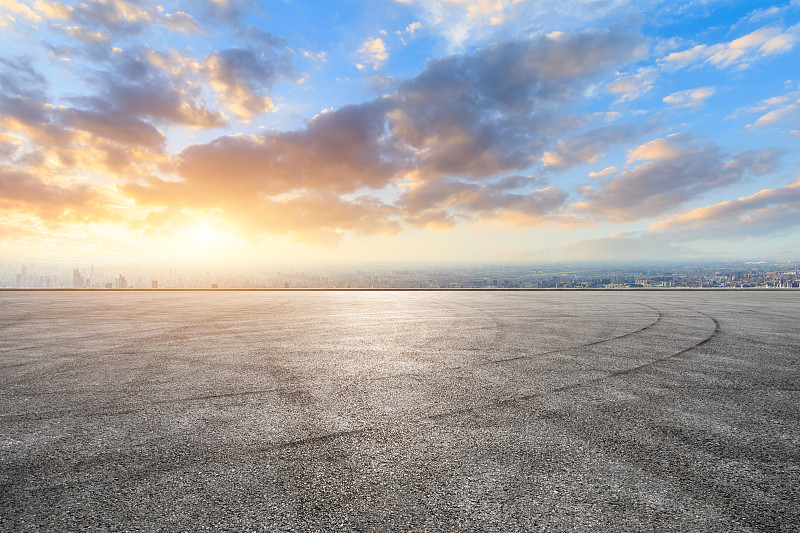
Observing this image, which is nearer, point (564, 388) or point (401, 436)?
point (401, 436)

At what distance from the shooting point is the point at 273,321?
44.1ft

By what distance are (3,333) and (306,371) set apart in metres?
9.43

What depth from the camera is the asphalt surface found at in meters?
2.94

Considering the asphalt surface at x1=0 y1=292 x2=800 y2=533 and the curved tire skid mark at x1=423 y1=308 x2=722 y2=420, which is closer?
the asphalt surface at x1=0 y1=292 x2=800 y2=533

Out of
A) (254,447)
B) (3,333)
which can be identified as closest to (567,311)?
(254,447)

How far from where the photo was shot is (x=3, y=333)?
10969 mm

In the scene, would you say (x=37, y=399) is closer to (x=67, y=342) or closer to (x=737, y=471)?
(x=67, y=342)

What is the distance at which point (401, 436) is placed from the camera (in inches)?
167

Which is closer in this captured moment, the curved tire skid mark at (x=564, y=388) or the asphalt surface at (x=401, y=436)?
the asphalt surface at (x=401, y=436)

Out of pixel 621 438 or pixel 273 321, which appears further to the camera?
pixel 273 321

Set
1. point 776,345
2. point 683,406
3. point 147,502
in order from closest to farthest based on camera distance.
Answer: point 147,502
point 683,406
point 776,345

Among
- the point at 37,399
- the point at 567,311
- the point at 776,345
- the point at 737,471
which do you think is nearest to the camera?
the point at 737,471

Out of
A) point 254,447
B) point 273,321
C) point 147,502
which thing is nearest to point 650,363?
point 254,447

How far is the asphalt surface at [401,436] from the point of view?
2941 mm
